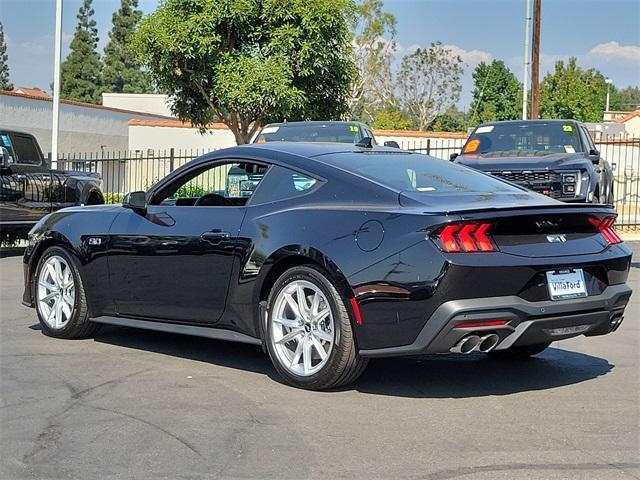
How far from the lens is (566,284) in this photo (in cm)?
552

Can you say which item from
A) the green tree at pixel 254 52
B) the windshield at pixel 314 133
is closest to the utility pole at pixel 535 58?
the green tree at pixel 254 52

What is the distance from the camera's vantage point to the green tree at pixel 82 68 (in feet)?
294

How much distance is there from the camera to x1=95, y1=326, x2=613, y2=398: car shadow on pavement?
5.86 m

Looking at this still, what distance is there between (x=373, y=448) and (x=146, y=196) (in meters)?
3.12

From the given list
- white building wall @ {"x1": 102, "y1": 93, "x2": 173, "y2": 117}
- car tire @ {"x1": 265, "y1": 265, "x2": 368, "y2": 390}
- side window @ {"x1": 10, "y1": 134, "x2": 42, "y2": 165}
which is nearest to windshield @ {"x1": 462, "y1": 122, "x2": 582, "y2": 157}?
side window @ {"x1": 10, "y1": 134, "x2": 42, "y2": 165}

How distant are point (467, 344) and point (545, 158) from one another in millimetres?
8171

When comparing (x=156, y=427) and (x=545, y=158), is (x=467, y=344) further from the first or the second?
(x=545, y=158)

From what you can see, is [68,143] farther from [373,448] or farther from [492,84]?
[492,84]

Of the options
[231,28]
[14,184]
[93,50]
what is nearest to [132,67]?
[93,50]

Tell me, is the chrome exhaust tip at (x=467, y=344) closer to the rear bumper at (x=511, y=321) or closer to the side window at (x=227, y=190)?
the rear bumper at (x=511, y=321)

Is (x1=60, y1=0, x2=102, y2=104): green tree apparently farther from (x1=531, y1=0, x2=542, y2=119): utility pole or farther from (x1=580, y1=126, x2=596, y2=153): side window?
(x1=580, y1=126, x2=596, y2=153): side window

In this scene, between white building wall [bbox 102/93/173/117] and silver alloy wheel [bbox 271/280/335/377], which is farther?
white building wall [bbox 102/93/173/117]

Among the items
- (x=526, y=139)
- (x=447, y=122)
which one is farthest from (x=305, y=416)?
(x=447, y=122)

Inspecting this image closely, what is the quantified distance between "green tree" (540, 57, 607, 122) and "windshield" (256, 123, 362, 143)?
56904mm
